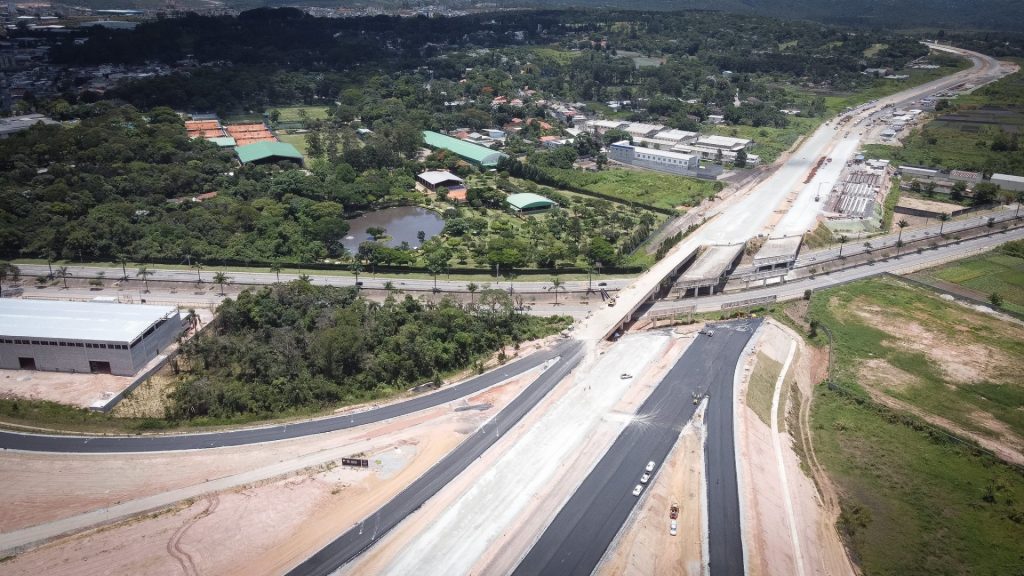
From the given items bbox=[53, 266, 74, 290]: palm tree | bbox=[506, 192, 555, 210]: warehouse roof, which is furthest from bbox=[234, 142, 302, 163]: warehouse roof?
bbox=[53, 266, 74, 290]: palm tree

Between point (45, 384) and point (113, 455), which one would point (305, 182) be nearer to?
point (45, 384)

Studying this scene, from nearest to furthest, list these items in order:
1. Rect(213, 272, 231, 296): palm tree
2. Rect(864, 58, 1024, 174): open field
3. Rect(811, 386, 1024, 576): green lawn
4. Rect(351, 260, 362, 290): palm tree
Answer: Rect(811, 386, 1024, 576): green lawn → Rect(213, 272, 231, 296): palm tree → Rect(351, 260, 362, 290): palm tree → Rect(864, 58, 1024, 174): open field

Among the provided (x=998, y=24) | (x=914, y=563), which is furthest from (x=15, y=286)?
(x=998, y=24)

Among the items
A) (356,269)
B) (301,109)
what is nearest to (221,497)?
(356,269)

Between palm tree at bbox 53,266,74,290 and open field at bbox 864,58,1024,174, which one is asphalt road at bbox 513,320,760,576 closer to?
palm tree at bbox 53,266,74,290

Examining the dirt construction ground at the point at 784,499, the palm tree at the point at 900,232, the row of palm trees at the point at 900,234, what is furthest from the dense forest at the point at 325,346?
the palm tree at the point at 900,232

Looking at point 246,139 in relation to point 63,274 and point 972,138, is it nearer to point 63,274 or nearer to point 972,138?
point 63,274

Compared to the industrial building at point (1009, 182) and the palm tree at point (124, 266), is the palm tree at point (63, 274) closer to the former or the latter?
the palm tree at point (124, 266)
